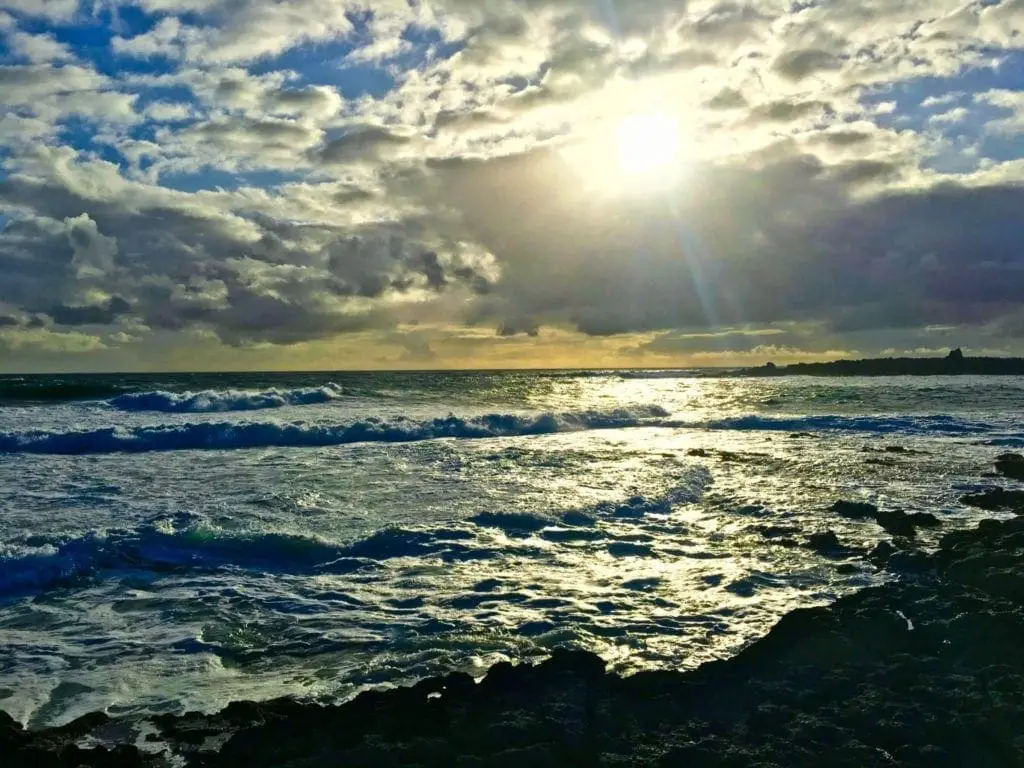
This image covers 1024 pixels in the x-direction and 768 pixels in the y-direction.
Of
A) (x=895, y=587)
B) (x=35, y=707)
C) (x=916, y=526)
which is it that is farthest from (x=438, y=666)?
(x=916, y=526)

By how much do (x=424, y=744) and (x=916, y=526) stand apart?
441 inches

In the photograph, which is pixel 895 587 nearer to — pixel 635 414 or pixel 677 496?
pixel 677 496

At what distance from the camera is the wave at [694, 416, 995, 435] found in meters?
33.1

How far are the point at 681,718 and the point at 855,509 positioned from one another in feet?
33.8

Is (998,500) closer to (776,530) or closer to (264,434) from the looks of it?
(776,530)

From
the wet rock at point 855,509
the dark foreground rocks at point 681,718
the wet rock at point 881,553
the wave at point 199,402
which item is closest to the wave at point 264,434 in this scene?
the wave at point 199,402

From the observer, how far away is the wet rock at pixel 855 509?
14656mm

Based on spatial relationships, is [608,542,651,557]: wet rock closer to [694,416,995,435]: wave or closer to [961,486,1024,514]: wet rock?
[961,486,1024,514]: wet rock

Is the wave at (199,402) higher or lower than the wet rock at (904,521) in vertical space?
higher

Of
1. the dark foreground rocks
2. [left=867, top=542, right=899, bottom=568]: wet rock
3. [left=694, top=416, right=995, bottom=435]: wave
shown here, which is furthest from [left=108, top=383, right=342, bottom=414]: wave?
the dark foreground rocks

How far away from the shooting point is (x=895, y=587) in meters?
9.46

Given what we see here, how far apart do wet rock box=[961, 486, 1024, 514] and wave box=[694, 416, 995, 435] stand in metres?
16.9

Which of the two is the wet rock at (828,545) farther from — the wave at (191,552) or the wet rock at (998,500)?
the wave at (191,552)

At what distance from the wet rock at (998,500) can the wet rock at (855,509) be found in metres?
2.50
